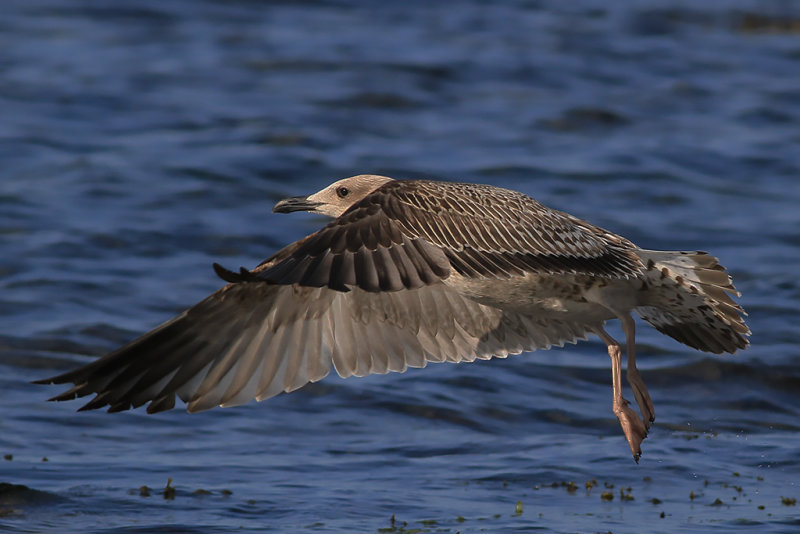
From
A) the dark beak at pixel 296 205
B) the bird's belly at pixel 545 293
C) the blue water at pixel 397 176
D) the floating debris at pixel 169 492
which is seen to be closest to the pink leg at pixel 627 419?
the bird's belly at pixel 545 293

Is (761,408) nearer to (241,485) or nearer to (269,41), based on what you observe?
(241,485)

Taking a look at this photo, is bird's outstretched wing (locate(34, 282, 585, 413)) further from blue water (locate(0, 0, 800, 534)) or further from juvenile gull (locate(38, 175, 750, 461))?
blue water (locate(0, 0, 800, 534))

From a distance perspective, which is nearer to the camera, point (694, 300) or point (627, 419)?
point (694, 300)

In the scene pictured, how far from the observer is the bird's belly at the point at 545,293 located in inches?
209

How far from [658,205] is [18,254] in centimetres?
548

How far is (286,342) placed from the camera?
5543 millimetres

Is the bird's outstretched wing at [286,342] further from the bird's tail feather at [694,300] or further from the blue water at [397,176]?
the blue water at [397,176]

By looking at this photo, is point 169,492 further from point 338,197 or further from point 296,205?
point 338,197

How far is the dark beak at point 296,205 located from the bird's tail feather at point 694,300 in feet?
4.92

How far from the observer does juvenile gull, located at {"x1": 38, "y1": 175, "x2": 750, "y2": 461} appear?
469 cm

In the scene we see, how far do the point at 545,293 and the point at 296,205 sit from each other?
1223mm

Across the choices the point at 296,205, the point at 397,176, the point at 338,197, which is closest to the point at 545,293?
the point at 338,197

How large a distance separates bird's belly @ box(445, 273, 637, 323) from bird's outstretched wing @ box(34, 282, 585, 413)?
1.40ft

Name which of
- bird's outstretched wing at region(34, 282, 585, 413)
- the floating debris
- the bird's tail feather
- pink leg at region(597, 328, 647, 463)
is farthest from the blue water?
the bird's tail feather
